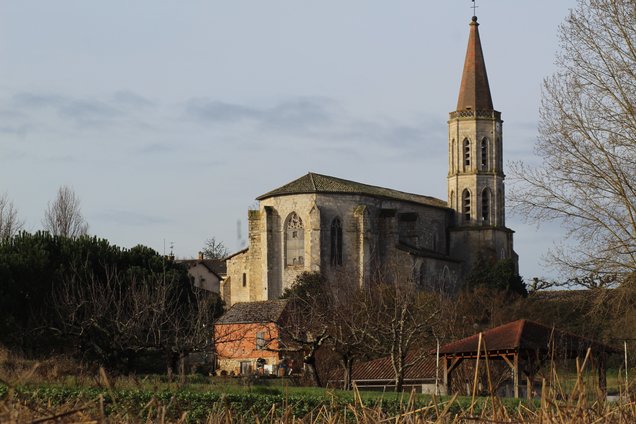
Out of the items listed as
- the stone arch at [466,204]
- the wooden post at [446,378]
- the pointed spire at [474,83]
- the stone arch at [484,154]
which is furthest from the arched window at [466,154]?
the wooden post at [446,378]

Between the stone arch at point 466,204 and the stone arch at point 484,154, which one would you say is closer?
the stone arch at point 466,204

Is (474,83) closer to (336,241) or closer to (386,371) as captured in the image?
(336,241)

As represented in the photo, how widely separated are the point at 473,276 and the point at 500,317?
45.6 ft

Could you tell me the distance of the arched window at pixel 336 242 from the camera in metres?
64.8

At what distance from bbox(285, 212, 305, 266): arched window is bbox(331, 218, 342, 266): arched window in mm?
1714

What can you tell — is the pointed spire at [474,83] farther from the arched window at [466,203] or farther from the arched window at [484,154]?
the arched window at [466,203]

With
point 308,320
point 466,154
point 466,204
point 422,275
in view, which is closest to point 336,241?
point 422,275

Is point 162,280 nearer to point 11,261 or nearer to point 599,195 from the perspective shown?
point 11,261

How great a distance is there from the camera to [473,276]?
213 feet

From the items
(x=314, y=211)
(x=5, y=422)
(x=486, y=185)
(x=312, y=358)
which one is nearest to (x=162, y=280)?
(x=312, y=358)

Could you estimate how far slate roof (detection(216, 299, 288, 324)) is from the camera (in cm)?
5041

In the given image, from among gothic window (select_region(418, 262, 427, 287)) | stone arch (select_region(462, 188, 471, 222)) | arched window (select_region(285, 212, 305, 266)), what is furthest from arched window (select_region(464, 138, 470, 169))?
arched window (select_region(285, 212, 305, 266))

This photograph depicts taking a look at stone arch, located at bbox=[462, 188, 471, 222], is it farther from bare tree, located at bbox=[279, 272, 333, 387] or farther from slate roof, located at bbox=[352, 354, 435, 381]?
slate roof, located at bbox=[352, 354, 435, 381]

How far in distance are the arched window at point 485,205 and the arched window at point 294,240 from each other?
45.5ft
